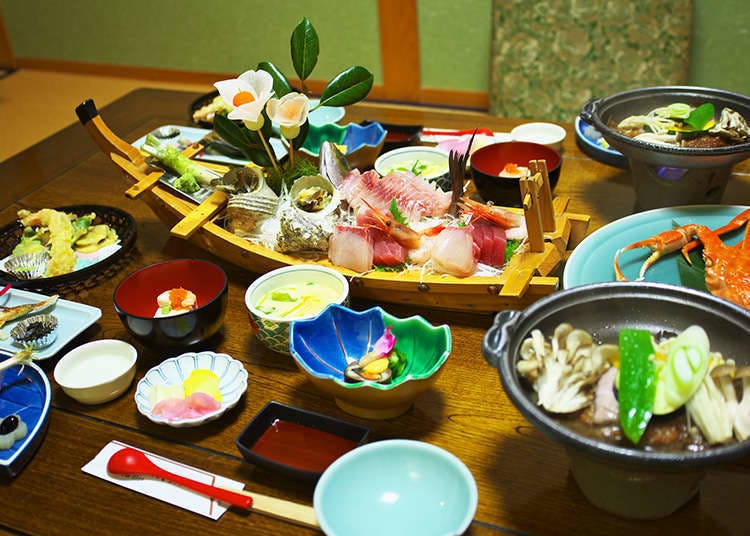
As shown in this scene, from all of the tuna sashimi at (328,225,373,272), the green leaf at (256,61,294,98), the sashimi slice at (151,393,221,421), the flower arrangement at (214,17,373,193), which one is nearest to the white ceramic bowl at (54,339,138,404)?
the sashimi slice at (151,393,221,421)

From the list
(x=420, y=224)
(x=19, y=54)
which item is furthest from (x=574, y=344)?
(x=19, y=54)

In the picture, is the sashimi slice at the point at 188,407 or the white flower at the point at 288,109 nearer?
the sashimi slice at the point at 188,407

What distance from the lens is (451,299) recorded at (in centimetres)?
146

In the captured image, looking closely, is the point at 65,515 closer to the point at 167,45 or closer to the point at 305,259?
the point at 305,259

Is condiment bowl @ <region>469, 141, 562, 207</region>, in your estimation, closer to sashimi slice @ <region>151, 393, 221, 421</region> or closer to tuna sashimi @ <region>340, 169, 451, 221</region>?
tuna sashimi @ <region>340, 169, 451, 221</region>

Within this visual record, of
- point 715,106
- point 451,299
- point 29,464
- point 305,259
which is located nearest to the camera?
point 29,464

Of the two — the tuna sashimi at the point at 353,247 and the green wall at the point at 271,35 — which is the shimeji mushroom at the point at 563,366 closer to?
the tuna sashimi at the point at 353,247

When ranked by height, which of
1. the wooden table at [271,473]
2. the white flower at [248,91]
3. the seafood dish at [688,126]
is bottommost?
the wooden table at [271,473]

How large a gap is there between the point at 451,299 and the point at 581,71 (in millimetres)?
2181

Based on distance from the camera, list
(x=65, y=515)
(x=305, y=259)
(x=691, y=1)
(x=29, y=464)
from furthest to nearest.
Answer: (x=691, y=1), (x=305, y=259), (x=29, y=464), (x=65, y=515)

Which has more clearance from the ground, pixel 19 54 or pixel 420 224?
pixel 420 224

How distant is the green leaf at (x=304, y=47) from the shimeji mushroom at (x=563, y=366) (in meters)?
1.01

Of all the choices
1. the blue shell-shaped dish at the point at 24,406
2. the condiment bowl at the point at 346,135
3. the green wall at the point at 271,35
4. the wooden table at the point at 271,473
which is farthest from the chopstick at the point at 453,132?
the green wall at the point at 271,35

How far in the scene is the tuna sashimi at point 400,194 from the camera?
163 centimetres
